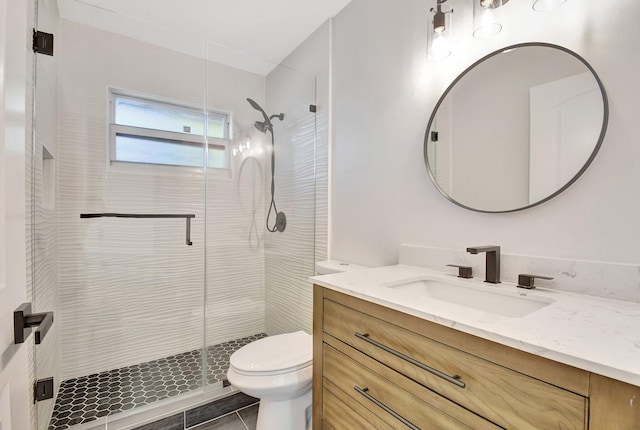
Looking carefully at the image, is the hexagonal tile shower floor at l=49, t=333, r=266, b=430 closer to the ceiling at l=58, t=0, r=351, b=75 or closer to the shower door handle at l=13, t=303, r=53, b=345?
the shower door handle at l=13, t=303, r=53, b=345

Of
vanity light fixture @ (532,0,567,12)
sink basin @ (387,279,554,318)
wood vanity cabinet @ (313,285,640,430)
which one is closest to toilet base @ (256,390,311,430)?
wood vanity cabinet @ (313,285,640,430)

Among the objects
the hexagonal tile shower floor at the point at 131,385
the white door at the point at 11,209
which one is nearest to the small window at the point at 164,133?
the hexagonal tile shower floor at the point at 131,385

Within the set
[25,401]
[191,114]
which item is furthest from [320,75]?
[25,401]

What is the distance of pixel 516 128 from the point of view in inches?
45.4

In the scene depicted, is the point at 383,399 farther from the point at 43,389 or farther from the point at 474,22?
the point at 43,389

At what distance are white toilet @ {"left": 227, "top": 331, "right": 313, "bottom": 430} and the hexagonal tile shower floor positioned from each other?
73 cm

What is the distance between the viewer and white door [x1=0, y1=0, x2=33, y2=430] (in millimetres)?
537

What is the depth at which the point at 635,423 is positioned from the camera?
0.49 meters

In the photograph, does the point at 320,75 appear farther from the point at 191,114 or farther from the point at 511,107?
the point at 511,107

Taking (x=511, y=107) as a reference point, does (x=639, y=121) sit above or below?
below

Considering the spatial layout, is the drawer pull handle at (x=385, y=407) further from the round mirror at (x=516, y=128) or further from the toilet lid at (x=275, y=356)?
the round mirror at (x=516, y=128)

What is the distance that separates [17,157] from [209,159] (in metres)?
1.81

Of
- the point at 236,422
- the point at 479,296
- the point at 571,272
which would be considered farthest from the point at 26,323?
the point at 236,422

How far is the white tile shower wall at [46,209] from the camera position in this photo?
4.84 feet
